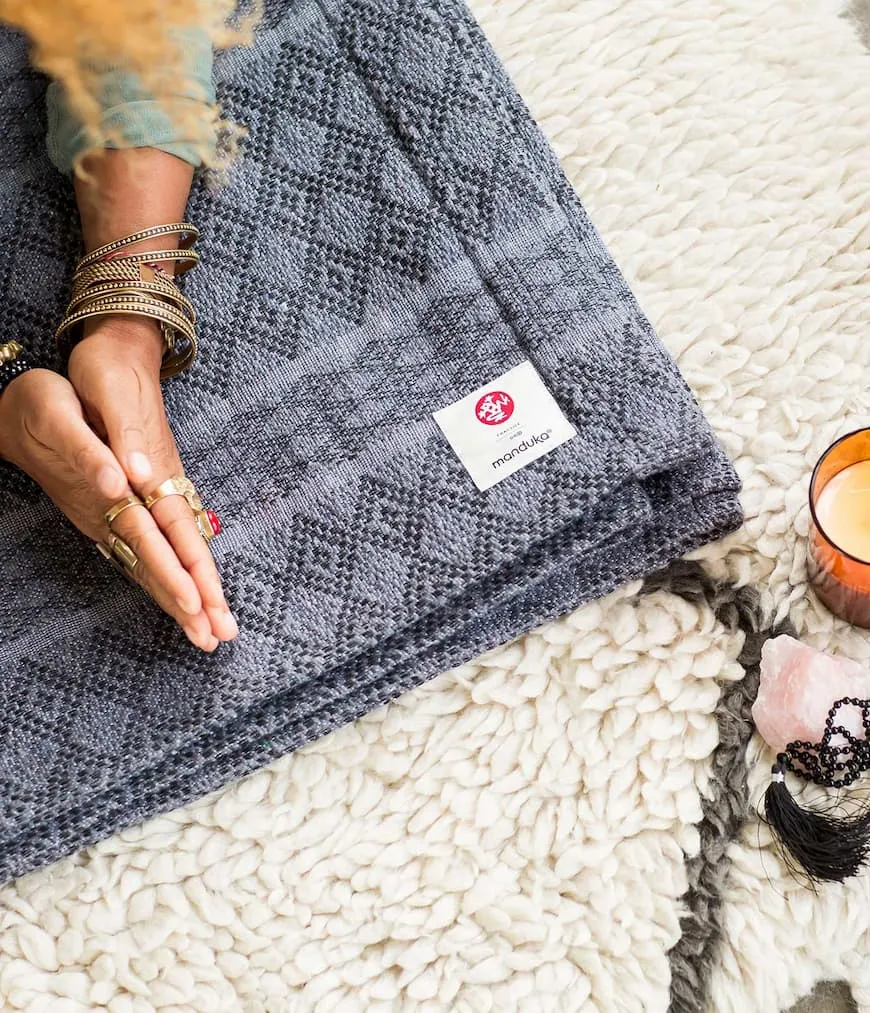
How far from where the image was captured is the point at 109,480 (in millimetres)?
663

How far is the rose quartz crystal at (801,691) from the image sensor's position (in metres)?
0.70

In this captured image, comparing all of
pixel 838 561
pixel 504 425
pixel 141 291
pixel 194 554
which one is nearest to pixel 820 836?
pixel 838 561

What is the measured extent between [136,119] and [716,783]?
61 cm

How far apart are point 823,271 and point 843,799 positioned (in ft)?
1.30

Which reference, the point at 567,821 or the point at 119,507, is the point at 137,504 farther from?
the point at 567,821

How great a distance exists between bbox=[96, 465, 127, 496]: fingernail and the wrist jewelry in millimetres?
121

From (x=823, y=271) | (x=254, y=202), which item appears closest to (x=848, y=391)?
(x=823, y=271)

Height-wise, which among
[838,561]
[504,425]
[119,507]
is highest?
[119,507]

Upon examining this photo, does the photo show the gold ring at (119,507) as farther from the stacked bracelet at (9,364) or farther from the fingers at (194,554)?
the stacked bracelet at (9,364)

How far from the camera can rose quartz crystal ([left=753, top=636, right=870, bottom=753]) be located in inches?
27.6

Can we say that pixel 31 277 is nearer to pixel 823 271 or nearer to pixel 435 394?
pixel 435 394

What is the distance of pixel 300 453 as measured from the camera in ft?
2.46

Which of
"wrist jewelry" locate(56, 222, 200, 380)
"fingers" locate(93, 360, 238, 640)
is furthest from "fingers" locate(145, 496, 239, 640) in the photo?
"wrist jewelry" locate(56, 222, 200, 380)

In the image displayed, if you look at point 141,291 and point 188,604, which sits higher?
point 141,291
